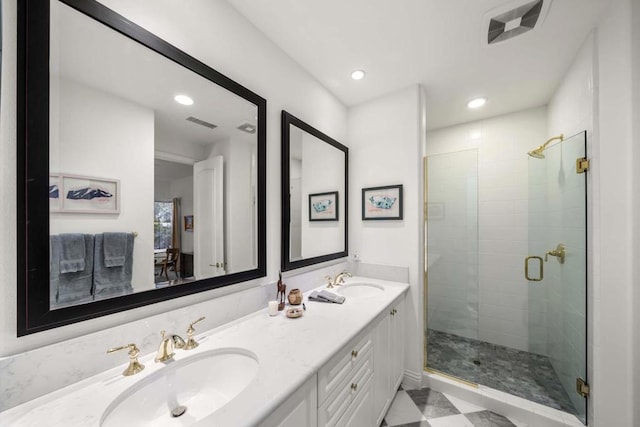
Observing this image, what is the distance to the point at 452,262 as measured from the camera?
2078mm

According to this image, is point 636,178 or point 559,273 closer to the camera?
point 636,178

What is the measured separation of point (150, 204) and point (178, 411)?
779 millimetres

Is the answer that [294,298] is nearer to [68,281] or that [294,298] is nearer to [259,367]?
[259,367]

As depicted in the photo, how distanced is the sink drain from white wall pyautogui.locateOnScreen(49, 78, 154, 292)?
1.48 ft

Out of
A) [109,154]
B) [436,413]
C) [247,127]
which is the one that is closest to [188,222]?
[109,154]

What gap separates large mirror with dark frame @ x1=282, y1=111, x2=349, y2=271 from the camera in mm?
1603

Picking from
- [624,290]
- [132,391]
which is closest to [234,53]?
[132,391]

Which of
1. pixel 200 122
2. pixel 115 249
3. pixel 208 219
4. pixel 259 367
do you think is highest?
pixel 200 122

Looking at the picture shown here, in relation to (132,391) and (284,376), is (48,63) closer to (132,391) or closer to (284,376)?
(132,391)

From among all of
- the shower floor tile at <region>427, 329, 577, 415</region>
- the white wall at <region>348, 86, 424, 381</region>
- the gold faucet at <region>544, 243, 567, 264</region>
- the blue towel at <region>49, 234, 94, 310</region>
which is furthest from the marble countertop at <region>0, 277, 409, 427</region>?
the gold faucet at <region>544, 243, 567, 264</region>

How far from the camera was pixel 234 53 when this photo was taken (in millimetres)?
1297

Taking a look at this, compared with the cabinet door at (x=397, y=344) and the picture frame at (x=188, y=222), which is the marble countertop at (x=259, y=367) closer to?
the cabinet door at (x=397, y=344)

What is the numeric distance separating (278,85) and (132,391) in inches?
66.4

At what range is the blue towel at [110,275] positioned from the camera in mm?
818
